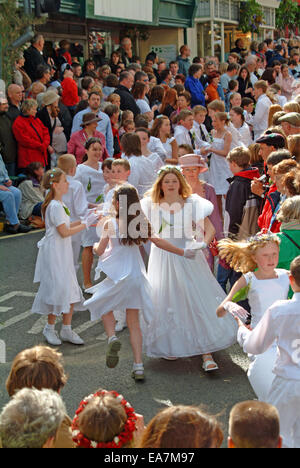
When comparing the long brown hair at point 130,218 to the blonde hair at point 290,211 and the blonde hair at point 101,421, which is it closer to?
the blonde hair at point 290,211

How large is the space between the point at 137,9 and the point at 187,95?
9742 millimetres

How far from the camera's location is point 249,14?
29.1 metres

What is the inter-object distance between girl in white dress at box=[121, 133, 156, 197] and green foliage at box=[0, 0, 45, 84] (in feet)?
18.2

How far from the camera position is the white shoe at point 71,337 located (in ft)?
21.9

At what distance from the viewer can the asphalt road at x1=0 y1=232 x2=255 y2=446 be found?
5.40m

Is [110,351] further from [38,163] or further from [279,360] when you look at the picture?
[38,163]

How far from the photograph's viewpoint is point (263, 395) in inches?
170

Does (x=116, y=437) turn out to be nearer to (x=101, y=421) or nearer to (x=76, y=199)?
(x=101, y=421)

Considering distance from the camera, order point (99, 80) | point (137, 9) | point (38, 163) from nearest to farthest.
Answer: point (38, 163)
point (99, 80)
point (137, 9)

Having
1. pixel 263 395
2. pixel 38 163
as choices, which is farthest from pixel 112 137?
pixel 263 395

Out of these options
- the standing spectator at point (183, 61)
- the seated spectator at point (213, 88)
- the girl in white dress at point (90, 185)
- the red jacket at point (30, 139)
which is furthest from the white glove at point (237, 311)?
the standing spectator at point (183, 61)

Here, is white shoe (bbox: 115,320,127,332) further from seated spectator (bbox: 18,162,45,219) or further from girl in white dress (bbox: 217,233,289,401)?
seated spectator (bbox: 18,162,45,219)

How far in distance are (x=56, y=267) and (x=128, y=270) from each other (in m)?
1.13

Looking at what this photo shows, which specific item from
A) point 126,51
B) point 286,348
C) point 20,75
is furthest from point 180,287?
point 126,51
